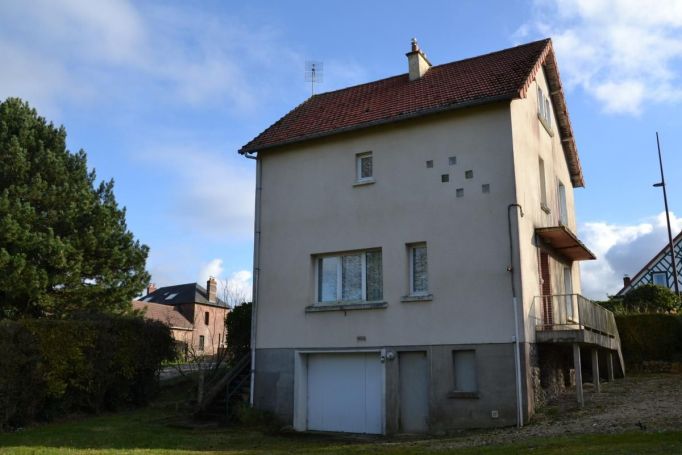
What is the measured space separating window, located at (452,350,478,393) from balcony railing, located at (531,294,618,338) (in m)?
1.80

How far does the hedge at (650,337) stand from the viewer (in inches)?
861

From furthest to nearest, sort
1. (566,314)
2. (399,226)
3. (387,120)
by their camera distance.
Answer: (387,120), (566,314), (399,226)

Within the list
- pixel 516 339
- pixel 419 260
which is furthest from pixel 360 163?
pixel 516 339

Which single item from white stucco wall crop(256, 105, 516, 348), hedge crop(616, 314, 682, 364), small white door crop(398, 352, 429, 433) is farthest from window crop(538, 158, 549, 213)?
hedge crop(616, 314, 682, 364)

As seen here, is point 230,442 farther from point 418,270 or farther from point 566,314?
point 566,314

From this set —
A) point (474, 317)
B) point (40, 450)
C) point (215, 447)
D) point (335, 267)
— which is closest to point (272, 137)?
point (335, 267)

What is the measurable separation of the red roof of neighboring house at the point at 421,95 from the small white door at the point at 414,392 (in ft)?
20.4

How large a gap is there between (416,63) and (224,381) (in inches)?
431

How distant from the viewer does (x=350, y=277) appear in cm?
1709

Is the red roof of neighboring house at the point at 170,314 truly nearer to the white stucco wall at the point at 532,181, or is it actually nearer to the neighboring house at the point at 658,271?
the neighboring house at the point at 658,271

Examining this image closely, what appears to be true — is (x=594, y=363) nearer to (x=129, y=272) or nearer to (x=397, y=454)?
(x=397, y=454)

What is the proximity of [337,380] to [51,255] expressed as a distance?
12.8 metres

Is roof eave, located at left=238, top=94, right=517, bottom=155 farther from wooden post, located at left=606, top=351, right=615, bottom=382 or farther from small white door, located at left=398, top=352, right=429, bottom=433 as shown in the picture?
wooden post, located at left=606, top=351, right=615, bottom=382

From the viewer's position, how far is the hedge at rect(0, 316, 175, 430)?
16.1 metres
